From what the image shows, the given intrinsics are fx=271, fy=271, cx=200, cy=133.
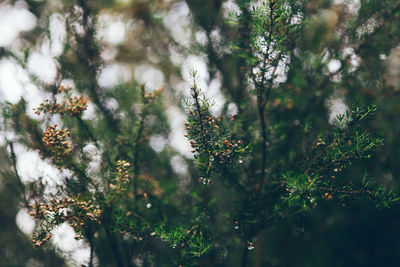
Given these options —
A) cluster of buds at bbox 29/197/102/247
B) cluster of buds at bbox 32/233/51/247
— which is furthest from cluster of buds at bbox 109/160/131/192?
cluster of buds at bbox 32/233/51/247

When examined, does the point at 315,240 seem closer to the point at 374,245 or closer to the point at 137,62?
the point at 374,245

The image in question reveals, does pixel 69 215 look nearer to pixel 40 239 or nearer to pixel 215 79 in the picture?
pixel 40 239

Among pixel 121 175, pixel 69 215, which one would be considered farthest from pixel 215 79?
pixel 69 215

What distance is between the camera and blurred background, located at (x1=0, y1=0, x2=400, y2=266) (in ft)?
3.02

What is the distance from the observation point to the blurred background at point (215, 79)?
920 millimetres

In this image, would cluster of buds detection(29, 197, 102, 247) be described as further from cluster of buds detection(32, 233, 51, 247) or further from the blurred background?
the blurred background

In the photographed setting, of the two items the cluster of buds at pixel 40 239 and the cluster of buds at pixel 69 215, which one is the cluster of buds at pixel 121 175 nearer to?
the cluster of buds at pixel 69 215

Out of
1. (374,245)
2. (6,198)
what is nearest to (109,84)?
(6,198)

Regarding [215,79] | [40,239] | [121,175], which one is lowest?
[40,239]

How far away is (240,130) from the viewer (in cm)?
83

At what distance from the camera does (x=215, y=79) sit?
1085 millimetres

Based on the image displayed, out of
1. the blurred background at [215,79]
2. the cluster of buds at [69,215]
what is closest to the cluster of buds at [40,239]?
the cluster of buds at [69,215]

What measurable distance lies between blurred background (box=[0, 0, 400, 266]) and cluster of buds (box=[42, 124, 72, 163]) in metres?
0.10

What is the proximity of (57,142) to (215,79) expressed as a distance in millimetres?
626
